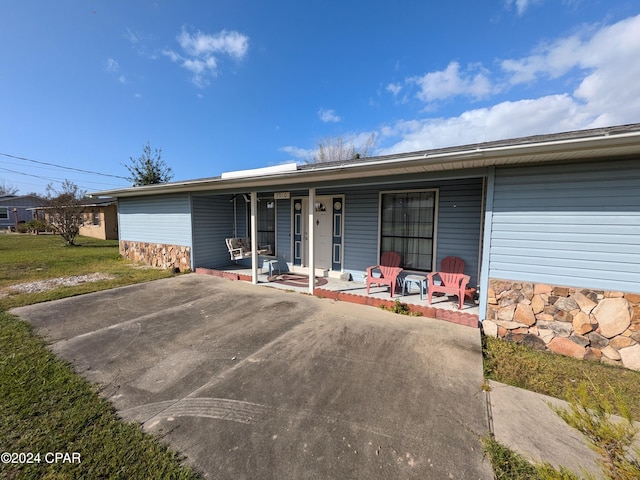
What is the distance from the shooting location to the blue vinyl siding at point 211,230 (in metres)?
7.95

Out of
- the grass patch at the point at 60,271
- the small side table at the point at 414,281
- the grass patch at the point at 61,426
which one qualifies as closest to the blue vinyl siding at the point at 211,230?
the grass patch at the point at 60,271

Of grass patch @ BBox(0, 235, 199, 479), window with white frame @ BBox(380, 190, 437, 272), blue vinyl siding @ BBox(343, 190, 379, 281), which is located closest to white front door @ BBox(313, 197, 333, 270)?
blue vinyl siding @ BBox(343, 190, 379, 281)

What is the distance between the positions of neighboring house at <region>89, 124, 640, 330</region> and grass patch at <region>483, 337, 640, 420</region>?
0.54m

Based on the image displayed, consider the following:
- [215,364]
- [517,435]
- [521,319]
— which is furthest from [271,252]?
[517,435]

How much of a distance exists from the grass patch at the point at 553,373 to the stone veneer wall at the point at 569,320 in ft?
0.52

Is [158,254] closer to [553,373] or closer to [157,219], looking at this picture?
[157,219]

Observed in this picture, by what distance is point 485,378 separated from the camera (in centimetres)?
281

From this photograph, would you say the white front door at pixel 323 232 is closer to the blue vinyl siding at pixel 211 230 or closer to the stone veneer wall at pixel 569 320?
the blue vinyl siding at pixel 211 230

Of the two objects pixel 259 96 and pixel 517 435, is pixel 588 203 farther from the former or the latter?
pixel 259 96

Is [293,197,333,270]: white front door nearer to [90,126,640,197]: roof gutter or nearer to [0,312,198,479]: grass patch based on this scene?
[90,126,640,197]: roof gutter

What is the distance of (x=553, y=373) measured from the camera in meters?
2.97

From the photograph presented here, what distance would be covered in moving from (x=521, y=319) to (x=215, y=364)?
Result: 4.15 meters

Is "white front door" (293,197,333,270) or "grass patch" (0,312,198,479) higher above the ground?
"white front door" (293,197,333,270)

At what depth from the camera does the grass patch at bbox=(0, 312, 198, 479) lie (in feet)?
5.52
